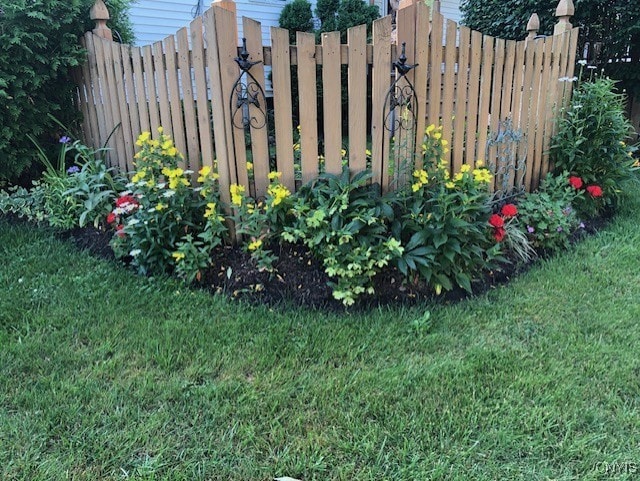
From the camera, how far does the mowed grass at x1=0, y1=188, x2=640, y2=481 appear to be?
174 centimetres

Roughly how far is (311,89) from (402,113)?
0.62 meters

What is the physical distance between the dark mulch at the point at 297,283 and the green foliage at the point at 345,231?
70 millimetres

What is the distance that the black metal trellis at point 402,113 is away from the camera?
3115 mm

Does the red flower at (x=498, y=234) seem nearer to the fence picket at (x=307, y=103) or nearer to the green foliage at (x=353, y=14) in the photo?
the fence picket at (x=307, y=103)

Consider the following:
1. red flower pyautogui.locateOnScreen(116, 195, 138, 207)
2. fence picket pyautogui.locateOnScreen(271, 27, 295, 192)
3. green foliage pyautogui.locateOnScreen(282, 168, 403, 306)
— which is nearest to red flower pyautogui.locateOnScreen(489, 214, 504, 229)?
green foliage pyautogui.locateOnScreen(282, 168, 403, 306)

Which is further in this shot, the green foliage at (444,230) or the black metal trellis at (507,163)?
the black metal trellis at (507,163)

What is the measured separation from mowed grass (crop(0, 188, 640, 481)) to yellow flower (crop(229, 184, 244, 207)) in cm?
61

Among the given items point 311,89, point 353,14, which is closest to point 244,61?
point 311,89

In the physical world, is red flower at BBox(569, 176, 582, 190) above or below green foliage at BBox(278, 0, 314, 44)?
below

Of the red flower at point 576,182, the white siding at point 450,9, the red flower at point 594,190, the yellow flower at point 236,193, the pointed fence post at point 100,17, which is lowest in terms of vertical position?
the red flower at point 594,190

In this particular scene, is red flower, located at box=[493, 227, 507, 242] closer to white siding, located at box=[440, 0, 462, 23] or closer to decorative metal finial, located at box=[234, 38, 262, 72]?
decorative metal finial, located at box=[234, 38, 262, 72]

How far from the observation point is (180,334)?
250 centimetres

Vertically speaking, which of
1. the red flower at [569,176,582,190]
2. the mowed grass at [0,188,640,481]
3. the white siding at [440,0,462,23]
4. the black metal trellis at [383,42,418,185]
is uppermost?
the white siding at [440,0,462,23]

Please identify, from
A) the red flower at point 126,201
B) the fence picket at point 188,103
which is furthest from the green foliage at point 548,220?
the red flower at point 126,201
